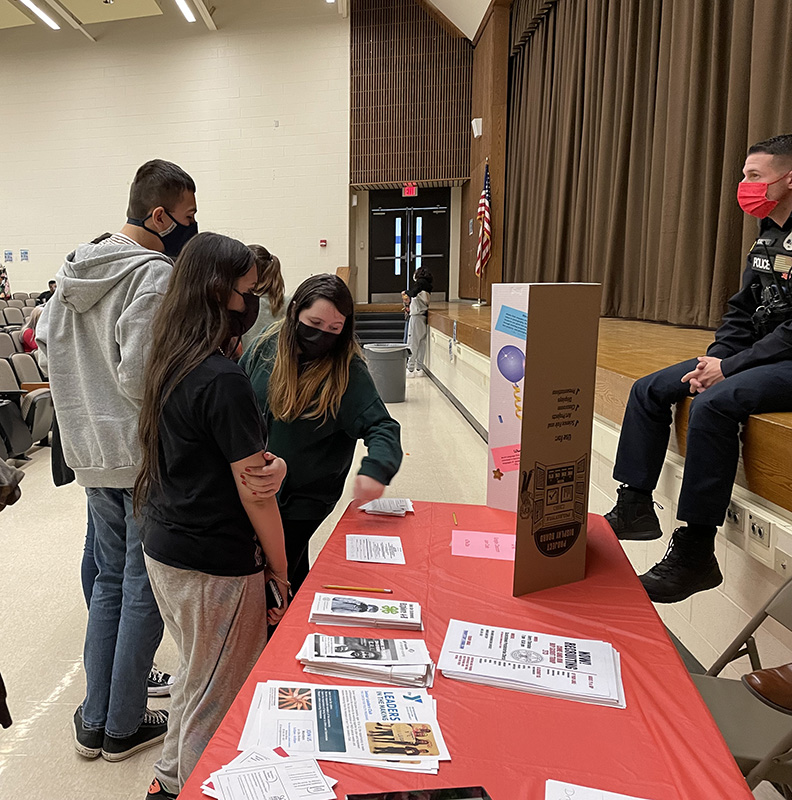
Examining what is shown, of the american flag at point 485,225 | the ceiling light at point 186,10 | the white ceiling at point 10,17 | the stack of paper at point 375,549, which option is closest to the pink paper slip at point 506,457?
the stack of paper at point 375,549

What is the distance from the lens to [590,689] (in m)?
1.12

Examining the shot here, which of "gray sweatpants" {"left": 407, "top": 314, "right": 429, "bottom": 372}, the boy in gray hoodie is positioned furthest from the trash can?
the boy in gray hoodie

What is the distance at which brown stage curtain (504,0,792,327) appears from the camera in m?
4.49

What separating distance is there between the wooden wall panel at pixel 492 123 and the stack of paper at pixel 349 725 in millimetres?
10412

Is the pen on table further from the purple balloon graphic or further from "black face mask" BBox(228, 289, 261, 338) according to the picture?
the purple balloon graphic

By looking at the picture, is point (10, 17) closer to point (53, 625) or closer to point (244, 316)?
point (53, 625)

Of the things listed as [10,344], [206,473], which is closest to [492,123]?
[10,344]

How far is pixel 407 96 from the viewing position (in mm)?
12273

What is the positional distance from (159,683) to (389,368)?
5428 millimetres

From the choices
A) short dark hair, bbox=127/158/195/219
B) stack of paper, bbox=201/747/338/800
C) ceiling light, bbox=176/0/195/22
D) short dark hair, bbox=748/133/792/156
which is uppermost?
ceiling light, bbox=176/0/195/22

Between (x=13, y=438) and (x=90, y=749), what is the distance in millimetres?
3411

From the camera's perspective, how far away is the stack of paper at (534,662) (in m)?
1.12

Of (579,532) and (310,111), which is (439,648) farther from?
(310,111)

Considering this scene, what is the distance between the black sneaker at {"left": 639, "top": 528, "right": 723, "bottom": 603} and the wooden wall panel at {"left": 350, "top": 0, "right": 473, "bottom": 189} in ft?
37.8
